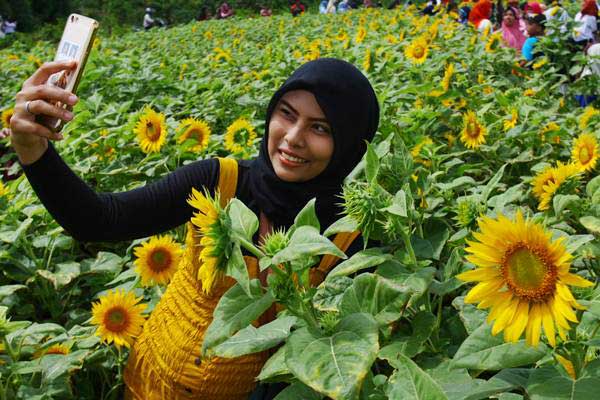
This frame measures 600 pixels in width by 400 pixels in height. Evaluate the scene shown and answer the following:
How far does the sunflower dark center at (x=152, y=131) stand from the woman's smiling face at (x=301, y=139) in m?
0.93

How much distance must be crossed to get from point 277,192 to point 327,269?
211mm

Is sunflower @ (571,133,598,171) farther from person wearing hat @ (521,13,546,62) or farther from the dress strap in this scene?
person wearing hat @ (521,13,546,62)

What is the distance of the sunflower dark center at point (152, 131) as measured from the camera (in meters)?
2.26

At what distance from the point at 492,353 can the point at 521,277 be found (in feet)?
0.42

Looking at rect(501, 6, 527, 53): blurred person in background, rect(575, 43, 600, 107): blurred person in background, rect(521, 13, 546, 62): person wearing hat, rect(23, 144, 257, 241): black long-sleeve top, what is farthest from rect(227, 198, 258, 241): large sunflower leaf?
rect(501, 6, 527, 53): blurred person in background

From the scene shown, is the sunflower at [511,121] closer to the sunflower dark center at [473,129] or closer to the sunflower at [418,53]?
the sunflower dark center at [473,129]

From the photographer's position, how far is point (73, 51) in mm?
1283

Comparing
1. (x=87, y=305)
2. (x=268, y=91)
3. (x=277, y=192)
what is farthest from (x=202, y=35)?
(x=277, y=192)

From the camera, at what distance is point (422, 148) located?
6.35ft

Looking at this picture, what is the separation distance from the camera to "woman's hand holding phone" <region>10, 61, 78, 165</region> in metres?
1.19

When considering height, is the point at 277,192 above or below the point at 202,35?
above

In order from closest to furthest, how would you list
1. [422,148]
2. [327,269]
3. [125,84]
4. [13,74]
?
[327,269], [422,148], [125,84], [13,74]

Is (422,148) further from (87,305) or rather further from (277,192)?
(87,305)

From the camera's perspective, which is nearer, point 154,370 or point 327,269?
point 327,269
